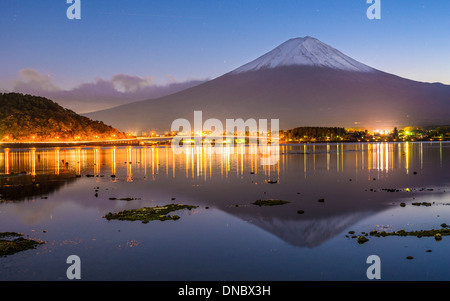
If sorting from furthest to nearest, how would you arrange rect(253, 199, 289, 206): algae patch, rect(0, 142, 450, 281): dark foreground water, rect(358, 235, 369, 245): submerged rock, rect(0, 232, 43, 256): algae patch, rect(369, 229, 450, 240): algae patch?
rect(253, 199, 289, 206): algae patch, rect(369, 229, 450, 240): algae patch, rect(358, 235, 369, 245): submerged rock, rect(0, 232, 43, 256): algae patch, rect(0, 142, 450, 281): dark foreground water

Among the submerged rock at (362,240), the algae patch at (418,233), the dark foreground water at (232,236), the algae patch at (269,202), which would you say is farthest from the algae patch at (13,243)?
the algae patch at (418,233)

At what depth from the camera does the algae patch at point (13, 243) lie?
37.3 ft

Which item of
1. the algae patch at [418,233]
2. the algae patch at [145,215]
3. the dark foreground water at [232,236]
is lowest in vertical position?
the dark foreground water at [232,236]

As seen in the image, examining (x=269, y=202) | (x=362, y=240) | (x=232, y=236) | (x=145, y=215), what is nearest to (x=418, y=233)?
(x=362, y=240)

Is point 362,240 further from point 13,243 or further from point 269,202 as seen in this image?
point 13,243

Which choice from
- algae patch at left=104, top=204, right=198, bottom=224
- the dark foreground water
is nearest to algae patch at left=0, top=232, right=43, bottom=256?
the dark foreground water

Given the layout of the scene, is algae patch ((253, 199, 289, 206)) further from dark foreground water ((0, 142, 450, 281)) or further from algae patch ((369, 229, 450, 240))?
algae patch ((369, 229, 450, 240))

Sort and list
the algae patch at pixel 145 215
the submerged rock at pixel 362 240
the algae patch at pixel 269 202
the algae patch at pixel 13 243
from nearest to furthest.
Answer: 1. the algae patch at pixel 13 243
2. the submerged rock at pixel 362 240
3. the algae patch at pixel 145 215
4. the algae patch at pixel 269 202

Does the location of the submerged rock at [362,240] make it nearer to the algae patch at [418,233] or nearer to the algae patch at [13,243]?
the algae patch at [418,233]

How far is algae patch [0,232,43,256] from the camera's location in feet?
37.3

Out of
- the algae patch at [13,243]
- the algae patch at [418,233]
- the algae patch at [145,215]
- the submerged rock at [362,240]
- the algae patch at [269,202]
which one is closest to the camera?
the algae patch at [13,243]
